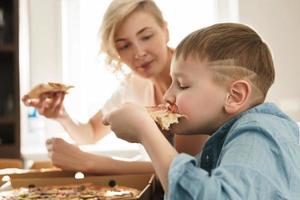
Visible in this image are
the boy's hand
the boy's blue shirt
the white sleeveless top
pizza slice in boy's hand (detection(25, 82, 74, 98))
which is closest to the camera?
the boy's blue shirt

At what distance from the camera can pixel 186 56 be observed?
0.85 m

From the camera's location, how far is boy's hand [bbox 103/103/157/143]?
2.68 ft

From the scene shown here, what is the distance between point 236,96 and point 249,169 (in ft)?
0.63

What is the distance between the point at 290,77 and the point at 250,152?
248cm

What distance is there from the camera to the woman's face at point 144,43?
5.12 feet

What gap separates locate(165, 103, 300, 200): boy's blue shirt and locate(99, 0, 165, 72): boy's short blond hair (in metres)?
0.86

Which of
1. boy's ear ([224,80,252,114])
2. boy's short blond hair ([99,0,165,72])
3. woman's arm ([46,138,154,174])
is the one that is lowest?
woman's arm ([46,138,154,174])

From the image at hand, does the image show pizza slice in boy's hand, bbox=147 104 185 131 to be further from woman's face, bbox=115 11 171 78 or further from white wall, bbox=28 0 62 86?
white wall, bbox=28 0 62 86

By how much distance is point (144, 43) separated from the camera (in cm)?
158

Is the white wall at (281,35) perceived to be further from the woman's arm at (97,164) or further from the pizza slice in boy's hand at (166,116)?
the pizza slice in boy's hand at (166,116)

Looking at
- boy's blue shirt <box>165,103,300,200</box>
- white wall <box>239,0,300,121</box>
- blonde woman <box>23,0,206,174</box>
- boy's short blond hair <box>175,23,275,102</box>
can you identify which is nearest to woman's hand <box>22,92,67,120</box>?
blonde woman <box>23,0,206,174</box>

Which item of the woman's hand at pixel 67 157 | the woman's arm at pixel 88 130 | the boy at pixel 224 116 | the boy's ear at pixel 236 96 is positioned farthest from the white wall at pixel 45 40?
the boy's ear at pixel 236 96

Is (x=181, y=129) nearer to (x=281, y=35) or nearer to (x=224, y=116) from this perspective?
(x=224, y=116)

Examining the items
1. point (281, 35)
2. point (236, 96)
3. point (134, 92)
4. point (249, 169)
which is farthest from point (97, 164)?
point (281, 35)
